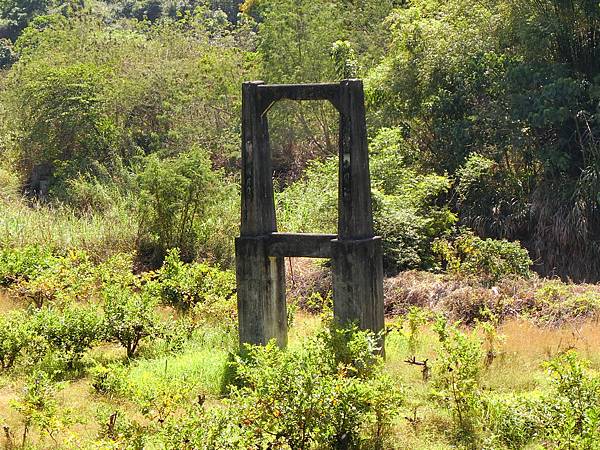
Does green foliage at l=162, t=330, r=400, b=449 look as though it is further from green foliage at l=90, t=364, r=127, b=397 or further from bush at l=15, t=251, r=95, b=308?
bush at l=15, t=251, r=95, b=308

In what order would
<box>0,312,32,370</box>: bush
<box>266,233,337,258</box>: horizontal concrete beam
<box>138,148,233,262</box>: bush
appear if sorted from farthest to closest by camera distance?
<box>138,148,233,262</box>: bush
<box>0,312,32,370</box>: bush
<box>266,233,337,258</box>: horizontal concrete beam

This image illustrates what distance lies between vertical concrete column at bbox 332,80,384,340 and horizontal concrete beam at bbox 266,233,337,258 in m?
0.15

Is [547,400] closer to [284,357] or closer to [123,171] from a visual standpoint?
[284,357]

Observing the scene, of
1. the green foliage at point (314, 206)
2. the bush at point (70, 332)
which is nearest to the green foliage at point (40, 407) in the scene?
A: the bush at point (70, 332)

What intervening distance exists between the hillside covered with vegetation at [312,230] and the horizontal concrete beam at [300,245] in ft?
3.02

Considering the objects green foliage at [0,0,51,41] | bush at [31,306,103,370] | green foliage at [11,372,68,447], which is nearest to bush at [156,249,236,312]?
bush at [31,306,103,370]

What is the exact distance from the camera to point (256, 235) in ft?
31.0

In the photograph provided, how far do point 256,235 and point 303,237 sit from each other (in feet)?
1.82

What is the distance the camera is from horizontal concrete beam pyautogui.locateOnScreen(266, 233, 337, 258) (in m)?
9.12

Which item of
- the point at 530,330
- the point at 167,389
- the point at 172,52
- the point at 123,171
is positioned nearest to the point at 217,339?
the point at 167,389

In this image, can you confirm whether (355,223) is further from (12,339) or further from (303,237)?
(12,339)

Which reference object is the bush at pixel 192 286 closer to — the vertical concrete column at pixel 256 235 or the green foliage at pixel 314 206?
the green foliage at pixel 314 206

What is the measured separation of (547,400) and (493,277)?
6.28 m

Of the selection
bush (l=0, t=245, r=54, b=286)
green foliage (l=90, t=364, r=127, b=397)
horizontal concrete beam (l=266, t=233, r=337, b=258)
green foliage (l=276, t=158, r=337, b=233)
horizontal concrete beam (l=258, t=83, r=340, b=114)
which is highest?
horizontal concrete beam (l=258, t=83, r=340, b=114)
